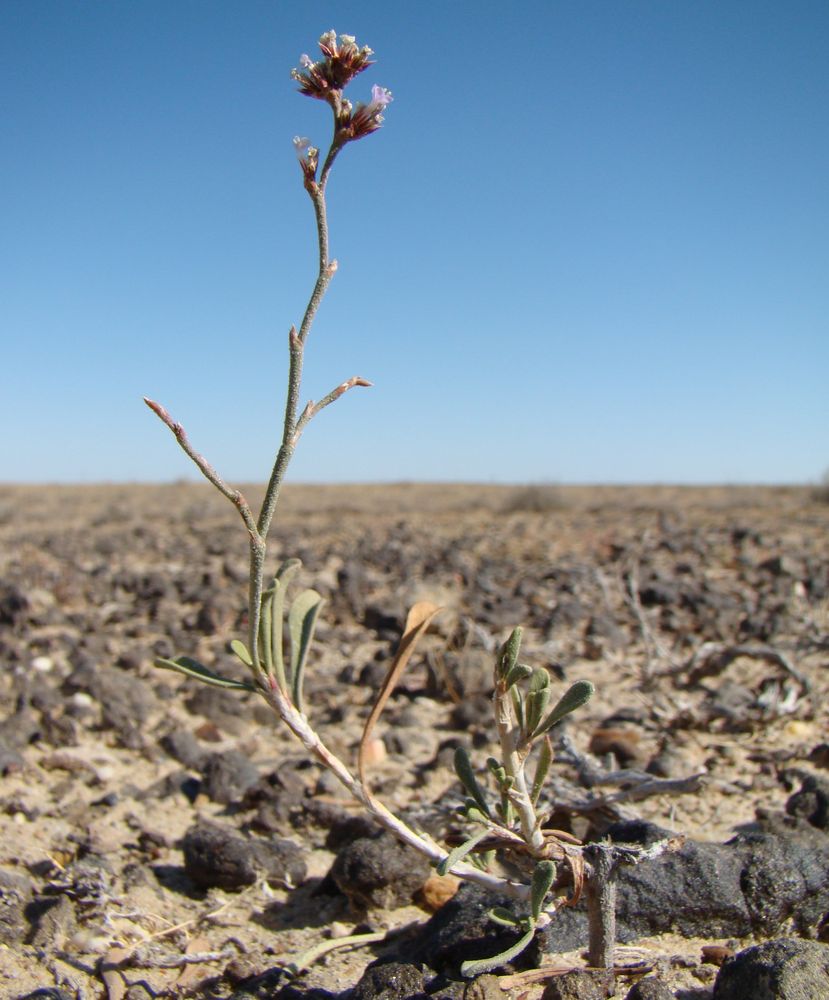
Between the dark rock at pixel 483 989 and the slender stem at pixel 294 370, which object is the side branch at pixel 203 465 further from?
the dark rock at pixel 483 989

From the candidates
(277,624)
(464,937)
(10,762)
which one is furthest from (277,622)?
(10,762)

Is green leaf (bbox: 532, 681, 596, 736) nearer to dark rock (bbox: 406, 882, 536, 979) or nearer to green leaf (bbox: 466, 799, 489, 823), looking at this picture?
green leaf (bbox: 466, 799, 489, 823)

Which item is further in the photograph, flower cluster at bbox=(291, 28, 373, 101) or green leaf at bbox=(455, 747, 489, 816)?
green leaf at bbox=(455, 747, 489, 816)

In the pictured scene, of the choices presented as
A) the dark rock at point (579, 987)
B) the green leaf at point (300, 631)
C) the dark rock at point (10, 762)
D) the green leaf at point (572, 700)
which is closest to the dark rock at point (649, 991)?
→ the dark rock at point (579, 987)

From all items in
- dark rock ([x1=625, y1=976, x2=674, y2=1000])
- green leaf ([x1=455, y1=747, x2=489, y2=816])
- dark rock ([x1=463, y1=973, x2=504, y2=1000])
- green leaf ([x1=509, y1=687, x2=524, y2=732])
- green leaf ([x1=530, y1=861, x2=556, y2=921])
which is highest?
green leaf ([x1=509, y1=687, x2=524, y2=732])

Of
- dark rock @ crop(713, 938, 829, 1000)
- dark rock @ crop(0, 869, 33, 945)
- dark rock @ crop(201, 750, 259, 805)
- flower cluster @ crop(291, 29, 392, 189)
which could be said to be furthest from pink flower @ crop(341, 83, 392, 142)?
dark rock @ crop(201, 750, 259, 805)

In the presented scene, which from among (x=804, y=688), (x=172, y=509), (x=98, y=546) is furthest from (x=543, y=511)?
(x=804, y=688)

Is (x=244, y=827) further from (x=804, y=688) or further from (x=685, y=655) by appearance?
(x=685, y=655)

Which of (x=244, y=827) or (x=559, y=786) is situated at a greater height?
(x=559, y=786)
